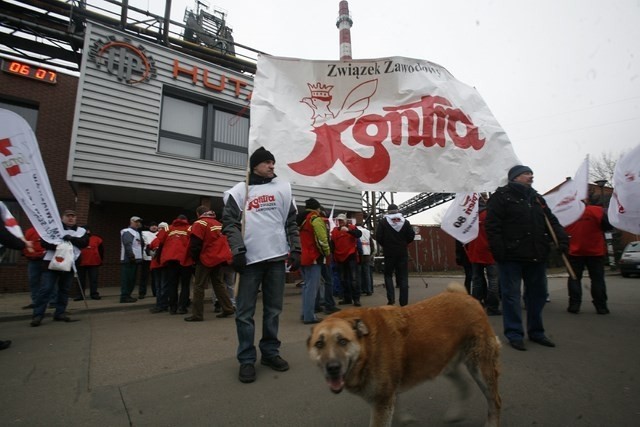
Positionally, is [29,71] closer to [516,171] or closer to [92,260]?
[92,260]

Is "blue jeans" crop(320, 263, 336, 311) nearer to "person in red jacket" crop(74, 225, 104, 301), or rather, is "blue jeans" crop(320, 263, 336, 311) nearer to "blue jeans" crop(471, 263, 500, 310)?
"blue jeans" crop(471, 263, 500, 310)

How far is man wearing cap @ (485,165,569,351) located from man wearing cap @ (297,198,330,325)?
2.58 meters

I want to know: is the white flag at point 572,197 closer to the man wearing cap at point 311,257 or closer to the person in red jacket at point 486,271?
the person in red jacket at point 486,271

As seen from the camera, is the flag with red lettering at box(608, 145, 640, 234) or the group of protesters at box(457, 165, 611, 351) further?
the flag with red lettering at box(608, 145, 640, 234)

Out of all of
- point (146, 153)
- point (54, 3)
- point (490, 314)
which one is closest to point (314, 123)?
point (490, 314)

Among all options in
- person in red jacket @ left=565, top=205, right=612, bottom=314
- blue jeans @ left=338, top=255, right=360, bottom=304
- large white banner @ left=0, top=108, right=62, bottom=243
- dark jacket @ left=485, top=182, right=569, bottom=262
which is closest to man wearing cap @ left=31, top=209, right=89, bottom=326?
large white banner @ left=0, top=108, right=62, bottom=243

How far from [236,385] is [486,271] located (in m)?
4.84

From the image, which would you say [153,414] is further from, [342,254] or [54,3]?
[54,3]

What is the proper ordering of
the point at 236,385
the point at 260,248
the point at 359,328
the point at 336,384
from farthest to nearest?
the point at 260,248 < the point at 236,385 < the point at 359,328 < the point at 336,384

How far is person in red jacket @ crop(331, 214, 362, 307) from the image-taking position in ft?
23.2

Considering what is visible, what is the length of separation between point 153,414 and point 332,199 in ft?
33.9

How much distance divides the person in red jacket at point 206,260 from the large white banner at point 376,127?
2.72 meters

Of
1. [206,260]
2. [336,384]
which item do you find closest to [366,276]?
[206,260]

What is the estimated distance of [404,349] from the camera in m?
2.09
